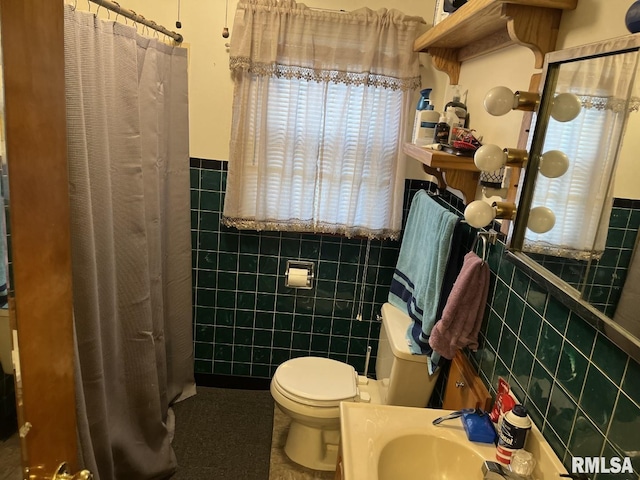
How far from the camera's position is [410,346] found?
80.9 inches

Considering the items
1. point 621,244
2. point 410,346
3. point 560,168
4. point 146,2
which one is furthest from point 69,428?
point 146,2

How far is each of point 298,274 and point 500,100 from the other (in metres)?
1.53

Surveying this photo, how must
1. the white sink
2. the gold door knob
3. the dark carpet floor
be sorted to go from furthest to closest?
1. the dark carpet floor
2. the white sink
3. the gold door knob

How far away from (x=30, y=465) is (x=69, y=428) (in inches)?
4.9

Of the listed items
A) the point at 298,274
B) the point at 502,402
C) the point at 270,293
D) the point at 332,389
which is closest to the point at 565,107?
the point at 502,402

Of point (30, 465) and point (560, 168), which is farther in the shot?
point (560, 168)

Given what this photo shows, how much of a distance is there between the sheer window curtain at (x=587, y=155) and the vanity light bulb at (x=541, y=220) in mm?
Answer: 15

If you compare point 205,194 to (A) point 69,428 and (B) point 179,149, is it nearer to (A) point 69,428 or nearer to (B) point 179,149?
(B) point 179,149

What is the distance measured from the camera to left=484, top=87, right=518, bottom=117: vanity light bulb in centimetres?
136

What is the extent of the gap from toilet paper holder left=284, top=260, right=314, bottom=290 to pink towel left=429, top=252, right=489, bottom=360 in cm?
101

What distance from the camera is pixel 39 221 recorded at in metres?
0.77

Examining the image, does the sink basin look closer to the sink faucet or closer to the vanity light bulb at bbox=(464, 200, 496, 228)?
the sink faucet

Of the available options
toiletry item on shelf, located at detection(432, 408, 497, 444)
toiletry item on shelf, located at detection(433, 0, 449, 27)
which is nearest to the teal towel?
toiletry item on shelf, located at detection(432, 408, 497, 444)

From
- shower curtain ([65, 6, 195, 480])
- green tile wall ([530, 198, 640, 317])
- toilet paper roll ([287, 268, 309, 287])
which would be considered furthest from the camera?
toilet paper roll ([287, 268, 309, 287])
